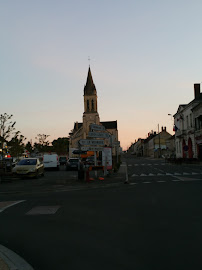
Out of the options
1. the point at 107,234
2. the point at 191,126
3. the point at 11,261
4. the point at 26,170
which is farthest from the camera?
the point at 191,126

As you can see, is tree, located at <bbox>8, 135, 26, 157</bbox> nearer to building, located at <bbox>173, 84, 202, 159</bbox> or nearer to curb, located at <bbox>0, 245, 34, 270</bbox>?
building, located at <bbox>173, 84, 202, 159</bbox>

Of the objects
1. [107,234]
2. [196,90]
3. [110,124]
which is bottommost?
[107,234]

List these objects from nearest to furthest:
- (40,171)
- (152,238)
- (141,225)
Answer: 1. (152,238)
2. (141,225)
3. (40,171)

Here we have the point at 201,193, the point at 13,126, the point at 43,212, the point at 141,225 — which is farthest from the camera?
the point at 13,126

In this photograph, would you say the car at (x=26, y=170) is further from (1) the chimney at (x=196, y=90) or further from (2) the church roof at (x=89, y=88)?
(2) the church roof at (x=89, y=88)

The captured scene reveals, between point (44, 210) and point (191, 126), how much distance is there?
47771mm

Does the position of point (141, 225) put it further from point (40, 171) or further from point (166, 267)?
point (40, 171)

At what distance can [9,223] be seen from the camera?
7387mm

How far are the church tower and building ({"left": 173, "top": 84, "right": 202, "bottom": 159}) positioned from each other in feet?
156

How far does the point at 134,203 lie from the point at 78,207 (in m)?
1.81

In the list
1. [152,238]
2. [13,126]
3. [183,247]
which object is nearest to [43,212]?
[152,238]

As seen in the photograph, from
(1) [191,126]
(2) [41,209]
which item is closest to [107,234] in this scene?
(2) [41,209]

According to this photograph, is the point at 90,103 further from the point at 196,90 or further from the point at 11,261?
the point at 11,261

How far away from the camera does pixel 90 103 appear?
109 m
